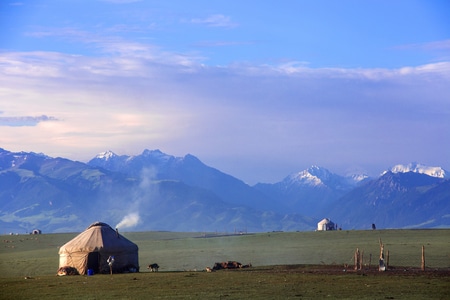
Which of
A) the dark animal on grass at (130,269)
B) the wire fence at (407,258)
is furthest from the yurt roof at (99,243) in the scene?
the wire fence at (407,258)

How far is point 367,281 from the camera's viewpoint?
42.5m

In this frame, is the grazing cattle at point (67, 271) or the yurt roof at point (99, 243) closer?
the grazing cattle at point (67, 271)

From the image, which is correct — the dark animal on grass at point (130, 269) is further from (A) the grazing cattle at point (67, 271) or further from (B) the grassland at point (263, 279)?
(A) the grazing cattle at point (67, 271)

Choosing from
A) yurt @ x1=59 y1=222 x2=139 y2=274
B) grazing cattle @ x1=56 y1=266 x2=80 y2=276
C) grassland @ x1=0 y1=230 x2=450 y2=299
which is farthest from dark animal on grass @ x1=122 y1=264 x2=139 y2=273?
grazing cattle @ x1=56 y1=266 x2=80 y2=276

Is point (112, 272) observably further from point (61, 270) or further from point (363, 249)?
point (363, 249)

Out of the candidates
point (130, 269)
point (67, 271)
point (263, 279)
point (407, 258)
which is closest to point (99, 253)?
point (67, 271)

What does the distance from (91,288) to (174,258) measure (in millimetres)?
32849

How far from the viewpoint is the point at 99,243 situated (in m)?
56.3

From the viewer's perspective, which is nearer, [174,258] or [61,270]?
[61,270]

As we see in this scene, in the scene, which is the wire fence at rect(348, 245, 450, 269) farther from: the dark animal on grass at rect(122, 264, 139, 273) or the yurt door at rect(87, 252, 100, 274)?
the yurt door at rect(87, 252, 100, 274)

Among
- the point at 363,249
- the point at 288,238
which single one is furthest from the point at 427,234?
the point at 363,249

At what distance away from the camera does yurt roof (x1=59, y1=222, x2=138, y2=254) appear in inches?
2206

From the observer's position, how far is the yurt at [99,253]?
55969 mm

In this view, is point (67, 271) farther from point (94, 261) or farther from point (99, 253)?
point (99, 253)
